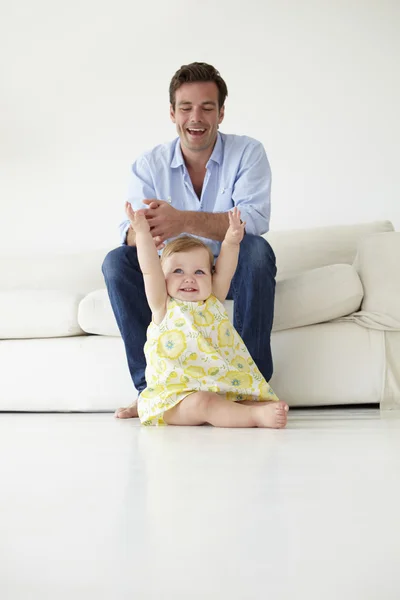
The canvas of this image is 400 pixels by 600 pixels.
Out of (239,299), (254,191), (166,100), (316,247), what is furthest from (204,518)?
(166,100)

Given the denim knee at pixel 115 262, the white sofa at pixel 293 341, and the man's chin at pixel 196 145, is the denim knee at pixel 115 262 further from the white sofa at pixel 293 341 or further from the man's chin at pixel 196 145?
the man's chin at pixel 196 145

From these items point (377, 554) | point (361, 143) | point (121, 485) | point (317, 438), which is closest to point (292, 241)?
point (361, 143)

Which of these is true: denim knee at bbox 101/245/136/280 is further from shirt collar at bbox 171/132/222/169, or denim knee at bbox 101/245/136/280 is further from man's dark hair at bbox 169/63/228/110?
man's dark hair at bbox 169/63/228/110

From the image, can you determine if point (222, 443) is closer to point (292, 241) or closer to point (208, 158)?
point (208, 158)

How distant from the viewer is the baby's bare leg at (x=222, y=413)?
176 cm

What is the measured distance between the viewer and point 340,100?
3.57 metres

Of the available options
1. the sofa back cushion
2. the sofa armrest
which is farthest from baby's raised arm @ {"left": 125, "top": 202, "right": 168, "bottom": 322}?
the sofa back cushion

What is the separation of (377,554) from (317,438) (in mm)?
856

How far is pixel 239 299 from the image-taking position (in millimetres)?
2205

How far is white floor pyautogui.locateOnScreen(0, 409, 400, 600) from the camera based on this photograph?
67cm

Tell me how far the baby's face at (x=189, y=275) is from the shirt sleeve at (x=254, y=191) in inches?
9.3

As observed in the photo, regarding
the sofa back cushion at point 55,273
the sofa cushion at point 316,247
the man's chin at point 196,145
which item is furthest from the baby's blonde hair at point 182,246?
the sofa back cushion at point 55,273

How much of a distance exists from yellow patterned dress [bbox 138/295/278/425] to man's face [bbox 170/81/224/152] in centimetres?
57

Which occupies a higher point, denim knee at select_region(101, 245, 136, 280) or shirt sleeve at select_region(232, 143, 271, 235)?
shirt sleeve at select_region(232, 143, 271, 235)
